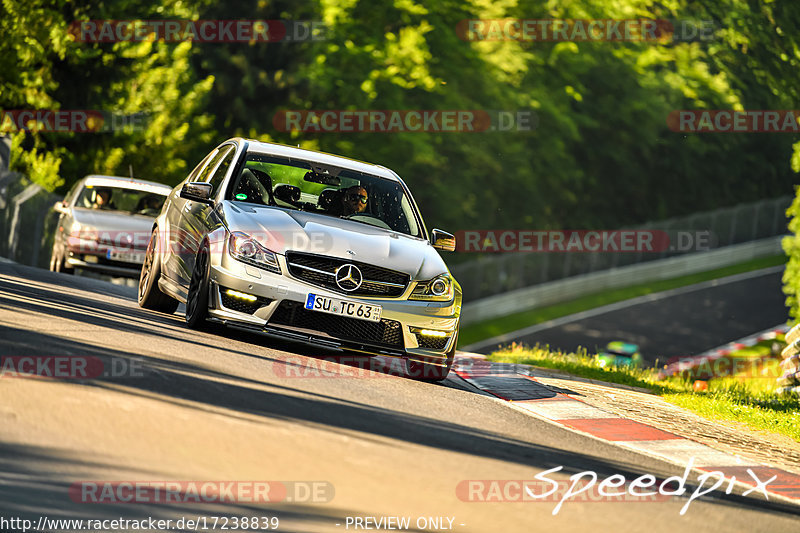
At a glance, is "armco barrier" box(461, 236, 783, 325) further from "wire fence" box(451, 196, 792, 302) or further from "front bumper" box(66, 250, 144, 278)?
"front bumper" box(66, 250, 144, 278)

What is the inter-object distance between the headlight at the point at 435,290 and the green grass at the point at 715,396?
2.76m

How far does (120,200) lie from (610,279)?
38.3 metres

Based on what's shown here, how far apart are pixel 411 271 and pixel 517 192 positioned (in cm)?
4536

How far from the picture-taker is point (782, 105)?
42.6m

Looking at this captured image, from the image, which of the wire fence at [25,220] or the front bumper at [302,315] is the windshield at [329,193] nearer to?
the front bumper at [302,315]

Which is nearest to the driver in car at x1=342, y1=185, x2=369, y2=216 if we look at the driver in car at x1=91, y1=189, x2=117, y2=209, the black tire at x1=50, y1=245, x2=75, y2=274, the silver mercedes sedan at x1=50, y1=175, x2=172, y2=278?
the silver mercedes sedan at x1=50, y1=175, x2=172, y2=278

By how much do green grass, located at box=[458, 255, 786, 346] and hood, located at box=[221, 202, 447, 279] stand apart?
3193 centimetres

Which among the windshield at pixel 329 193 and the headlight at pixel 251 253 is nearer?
the headlight at pixel 251 253

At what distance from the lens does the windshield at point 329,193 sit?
11367 mm

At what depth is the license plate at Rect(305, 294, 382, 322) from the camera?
10.0 meters

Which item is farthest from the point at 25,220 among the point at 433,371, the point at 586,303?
the point at 586,303

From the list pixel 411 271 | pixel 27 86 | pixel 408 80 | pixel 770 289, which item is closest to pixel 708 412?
pixel 411 271

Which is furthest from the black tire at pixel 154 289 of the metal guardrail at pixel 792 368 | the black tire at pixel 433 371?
the metal guardrail at pixel 792 368

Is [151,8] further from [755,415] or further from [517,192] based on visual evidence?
[755,415]
